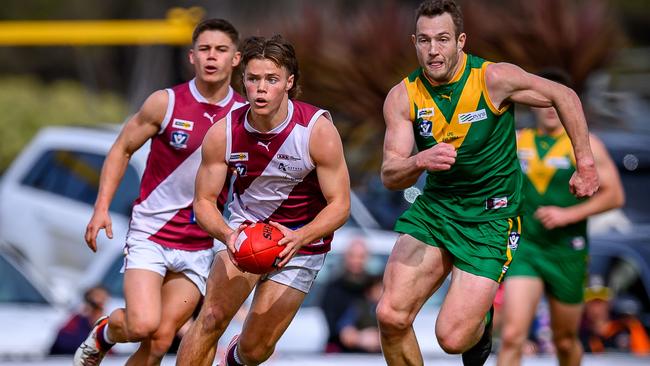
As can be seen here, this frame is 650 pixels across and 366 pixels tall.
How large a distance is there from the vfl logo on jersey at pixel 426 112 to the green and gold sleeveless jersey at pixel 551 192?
2455 millimetres

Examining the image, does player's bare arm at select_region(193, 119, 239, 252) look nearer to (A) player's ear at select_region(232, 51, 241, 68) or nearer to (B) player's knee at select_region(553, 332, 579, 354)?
(A) player's ear at select_region(232, 51, 241, 68)

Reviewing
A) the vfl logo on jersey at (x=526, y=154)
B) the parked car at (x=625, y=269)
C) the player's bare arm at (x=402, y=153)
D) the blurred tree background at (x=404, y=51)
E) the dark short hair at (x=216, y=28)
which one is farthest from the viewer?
the blurred tree background at (x=404, y=51)

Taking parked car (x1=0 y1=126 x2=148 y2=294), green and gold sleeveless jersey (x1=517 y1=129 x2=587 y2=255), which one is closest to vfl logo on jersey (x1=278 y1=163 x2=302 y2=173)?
green and gold sleeveless jersey (x1=517 y1=129 x2=587 y2=255)

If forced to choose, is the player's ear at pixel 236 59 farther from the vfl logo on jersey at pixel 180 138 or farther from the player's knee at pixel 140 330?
the player's knee at pixel 140 330

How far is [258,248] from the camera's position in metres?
7.17

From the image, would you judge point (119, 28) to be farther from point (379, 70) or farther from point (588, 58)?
point (588, 58)

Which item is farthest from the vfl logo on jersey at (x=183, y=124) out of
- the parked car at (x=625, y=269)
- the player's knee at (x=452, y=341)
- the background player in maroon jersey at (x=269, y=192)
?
the parked car at (x=625, y=269)


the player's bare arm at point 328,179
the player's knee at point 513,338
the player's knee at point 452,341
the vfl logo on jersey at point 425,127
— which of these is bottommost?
the player's knee at point 513,338

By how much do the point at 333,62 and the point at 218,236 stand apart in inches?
312

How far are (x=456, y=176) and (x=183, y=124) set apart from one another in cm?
173

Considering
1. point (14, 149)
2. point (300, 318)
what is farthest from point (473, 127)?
point (14, 149)

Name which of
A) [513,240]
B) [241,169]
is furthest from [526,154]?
[241,169]

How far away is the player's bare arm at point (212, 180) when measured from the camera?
24.5ft

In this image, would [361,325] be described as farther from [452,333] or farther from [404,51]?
[404,51]
